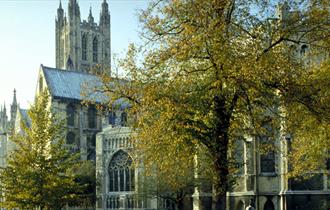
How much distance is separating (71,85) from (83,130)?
539cm

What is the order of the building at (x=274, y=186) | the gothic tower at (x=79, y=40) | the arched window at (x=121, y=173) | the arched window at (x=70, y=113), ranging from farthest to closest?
1. the gothic tower at (x=79, y=40)
2. the arched window at (x=70, y=113)
3. the arched window at (x=121, y=173)
4. the building at (x=274, y=186)

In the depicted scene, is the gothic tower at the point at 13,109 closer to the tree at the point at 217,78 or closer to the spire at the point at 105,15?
the spire at the point at 105,15

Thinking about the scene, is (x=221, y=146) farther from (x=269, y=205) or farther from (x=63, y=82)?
(x=63, y=82)

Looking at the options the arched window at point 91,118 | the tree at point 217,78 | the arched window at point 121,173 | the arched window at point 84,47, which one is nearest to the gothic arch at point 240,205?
the arched window at point 121,173

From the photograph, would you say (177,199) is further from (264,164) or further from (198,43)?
(198,43)

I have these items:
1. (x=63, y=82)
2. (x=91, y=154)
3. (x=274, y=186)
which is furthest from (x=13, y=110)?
(x=274, y=186)

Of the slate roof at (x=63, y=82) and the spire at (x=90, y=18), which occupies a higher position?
the spire at (x=90, y=18)

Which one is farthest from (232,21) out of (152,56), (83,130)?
(83,130)

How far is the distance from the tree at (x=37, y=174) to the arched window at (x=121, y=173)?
71.2 ft

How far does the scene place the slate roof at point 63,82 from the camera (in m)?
66.7

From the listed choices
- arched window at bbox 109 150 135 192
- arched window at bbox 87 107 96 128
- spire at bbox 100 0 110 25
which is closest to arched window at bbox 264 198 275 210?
arched window at bbox 109 150 135 192

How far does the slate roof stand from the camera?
66.7m

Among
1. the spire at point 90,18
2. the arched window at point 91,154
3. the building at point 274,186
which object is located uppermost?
the spire at point 90,18

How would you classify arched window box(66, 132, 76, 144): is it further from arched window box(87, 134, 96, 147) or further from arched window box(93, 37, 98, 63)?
arched window box(93, 37, 98, 63)
